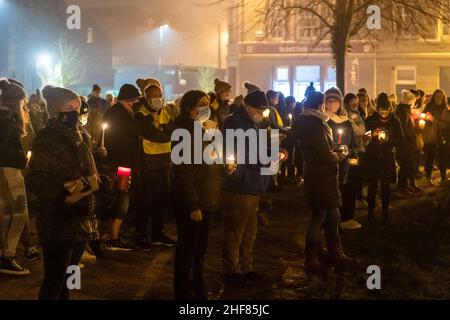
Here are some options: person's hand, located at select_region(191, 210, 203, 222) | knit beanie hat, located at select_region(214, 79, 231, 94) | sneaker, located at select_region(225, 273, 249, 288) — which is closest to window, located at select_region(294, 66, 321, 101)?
knit beanie hat, located at select_region(214, 79, 231, 94)

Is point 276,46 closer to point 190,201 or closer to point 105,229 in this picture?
point 105,229

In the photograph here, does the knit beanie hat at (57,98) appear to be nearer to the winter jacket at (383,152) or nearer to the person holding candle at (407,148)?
the winter jacket at (383,152)

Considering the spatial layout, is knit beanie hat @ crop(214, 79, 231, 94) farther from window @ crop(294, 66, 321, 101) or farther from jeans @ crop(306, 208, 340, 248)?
window @ crop(294, 66, 321, 101)

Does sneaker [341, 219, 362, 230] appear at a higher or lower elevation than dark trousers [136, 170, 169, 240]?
lower

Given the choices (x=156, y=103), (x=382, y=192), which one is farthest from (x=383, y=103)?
(x=156, y=103)

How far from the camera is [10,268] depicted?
7.42 m

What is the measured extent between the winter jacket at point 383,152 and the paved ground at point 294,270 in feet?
2.72

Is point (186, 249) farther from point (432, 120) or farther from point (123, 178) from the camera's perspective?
point (432, 120)

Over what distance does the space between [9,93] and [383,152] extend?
5669mm

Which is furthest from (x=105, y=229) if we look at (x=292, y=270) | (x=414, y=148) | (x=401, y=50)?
(x=401, y=50)

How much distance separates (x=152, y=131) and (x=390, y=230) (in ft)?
13.2

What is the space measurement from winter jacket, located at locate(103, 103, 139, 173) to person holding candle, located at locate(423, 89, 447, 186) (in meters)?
8.24

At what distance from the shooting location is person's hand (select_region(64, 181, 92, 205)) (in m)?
4.89

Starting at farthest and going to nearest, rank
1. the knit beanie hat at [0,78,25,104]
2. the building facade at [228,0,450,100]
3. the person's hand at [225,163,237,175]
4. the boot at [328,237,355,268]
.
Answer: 1. the building facade at [228,0,450,100]
2. the boot at [328,237,355,268]
3. the knit beanie hat at [0,78,25,104]
4. the person's hand at [225,163,237,175]
